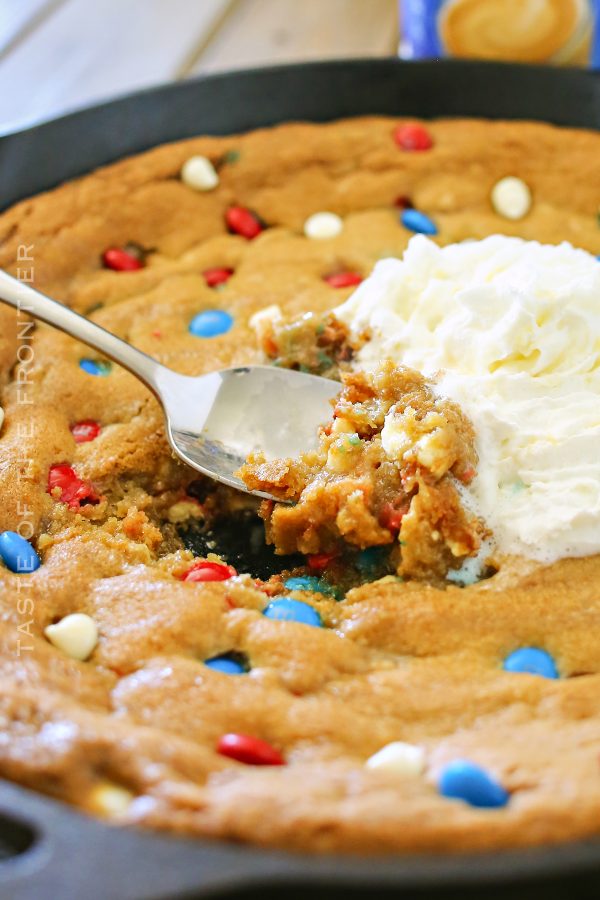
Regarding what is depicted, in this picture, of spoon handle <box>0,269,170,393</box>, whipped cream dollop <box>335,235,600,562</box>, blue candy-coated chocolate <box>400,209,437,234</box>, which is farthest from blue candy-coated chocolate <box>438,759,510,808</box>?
blue candy-coated chocolate <box>400,209,437,234</box>

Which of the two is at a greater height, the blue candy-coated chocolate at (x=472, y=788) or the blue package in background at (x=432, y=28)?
the blue package in background at (x=432, y=28)

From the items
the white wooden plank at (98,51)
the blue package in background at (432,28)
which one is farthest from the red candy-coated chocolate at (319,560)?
the white wooden plank at (98,51)

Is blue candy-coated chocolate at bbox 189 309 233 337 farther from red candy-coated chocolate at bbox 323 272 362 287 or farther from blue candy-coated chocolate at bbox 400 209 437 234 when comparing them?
blue candy-coated chocolate at bbox 400 209 437 234

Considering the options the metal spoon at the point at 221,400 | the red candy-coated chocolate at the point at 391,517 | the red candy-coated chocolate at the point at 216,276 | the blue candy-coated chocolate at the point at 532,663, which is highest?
Answer: the red candy-coated chocolate at the point at 216,276

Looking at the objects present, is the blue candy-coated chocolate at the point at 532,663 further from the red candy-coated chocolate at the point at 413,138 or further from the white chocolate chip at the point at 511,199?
the red candy-coated chocolate at the point at 413,138

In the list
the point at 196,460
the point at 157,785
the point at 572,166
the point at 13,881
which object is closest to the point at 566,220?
the point at 572,166

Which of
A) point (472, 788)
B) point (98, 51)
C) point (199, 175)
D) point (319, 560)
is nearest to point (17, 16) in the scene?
point (98, 51)

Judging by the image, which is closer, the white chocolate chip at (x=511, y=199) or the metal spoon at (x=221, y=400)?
the metal spoon at (x=221, y=400)

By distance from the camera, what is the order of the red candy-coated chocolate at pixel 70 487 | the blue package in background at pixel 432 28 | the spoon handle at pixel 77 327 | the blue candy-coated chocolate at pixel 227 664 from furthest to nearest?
→ the blue package in background at pixel 432 28
the spoon handle at pixel 77 327
the red candy-coated chocolate at pixel 70 487
the blue candy-coated chocolate at pixel 227 664
